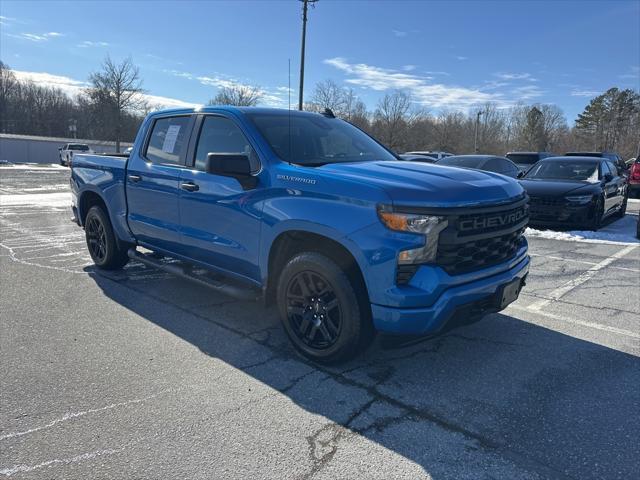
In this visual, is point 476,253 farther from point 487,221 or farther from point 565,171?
point 565,171

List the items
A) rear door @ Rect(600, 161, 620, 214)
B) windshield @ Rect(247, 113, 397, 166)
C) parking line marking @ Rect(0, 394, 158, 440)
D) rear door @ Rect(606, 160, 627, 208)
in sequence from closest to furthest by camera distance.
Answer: parking line marking @ Rect(0, 394, 158, 440) → windshield @ Rect(247, 113, 397, 166) → rear door @ Rect(600, 161, 620, 214) → rear door @ Rect(606, 160, 627, 208)

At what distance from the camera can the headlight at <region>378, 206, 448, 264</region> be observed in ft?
9.92

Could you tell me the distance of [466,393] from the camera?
129 inches

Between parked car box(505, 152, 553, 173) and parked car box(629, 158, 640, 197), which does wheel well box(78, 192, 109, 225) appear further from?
parked car box(505, 152, 553, 173)

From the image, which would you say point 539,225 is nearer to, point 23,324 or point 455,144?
point 23,324

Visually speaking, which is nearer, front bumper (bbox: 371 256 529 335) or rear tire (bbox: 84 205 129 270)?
front bumper (bbox: 371 256 529 335)

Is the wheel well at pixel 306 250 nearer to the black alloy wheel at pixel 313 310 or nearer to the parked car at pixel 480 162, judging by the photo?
the black alloy wheel at pixel 313 310

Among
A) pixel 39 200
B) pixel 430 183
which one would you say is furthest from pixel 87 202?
pixel 39 200

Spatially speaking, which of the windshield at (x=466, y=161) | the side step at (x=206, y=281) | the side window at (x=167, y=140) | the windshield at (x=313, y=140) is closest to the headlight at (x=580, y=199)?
the windshield at (x=466, y=161)

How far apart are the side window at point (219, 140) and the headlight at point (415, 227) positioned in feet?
4.83

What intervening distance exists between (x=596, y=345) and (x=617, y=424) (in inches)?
54.0

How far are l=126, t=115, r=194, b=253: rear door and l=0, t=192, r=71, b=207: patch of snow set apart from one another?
30.7 feet

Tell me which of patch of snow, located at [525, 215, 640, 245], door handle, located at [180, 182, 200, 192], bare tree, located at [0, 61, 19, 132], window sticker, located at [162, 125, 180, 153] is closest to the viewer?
door handle, located at [180, 182, 200, 192]

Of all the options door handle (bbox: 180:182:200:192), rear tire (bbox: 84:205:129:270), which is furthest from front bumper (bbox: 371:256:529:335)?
rear tire (bbox: 84:205:129:270)
